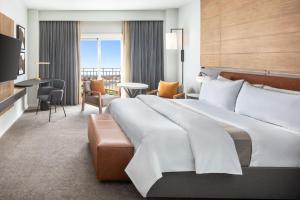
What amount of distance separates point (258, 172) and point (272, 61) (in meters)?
1.83

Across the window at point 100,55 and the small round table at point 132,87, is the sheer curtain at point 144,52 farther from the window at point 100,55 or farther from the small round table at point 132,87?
the small round table at point 132,87

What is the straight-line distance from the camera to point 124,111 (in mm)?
5023

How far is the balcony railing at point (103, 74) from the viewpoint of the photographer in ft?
37.2

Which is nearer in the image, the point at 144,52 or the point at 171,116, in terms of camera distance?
the point at 171,116

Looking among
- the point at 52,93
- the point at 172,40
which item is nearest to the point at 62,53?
the point at 52,93

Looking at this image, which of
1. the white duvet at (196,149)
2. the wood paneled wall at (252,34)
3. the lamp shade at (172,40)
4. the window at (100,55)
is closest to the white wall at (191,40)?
the lamp shade at (172,40)

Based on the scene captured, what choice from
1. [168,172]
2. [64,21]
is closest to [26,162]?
[168,172]

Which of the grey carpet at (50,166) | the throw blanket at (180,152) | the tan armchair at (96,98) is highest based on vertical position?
the tan armchair at (96,98)

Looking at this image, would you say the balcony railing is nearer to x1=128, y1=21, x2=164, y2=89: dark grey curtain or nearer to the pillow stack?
x1=128, y1=21, x2=164, y2=89: dark grey curtain

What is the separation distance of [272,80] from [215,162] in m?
1.97

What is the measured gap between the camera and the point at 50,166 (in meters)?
4.74

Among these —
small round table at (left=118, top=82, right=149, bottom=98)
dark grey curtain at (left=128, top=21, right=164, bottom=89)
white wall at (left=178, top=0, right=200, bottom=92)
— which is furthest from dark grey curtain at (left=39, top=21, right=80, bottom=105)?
white wall at (left=178, top=0, right=200, bottom=92)

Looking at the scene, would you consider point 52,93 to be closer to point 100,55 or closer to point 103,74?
point 100,55

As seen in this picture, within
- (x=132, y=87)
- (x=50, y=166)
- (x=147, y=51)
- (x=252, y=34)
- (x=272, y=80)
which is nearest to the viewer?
(x=50, y=166)
